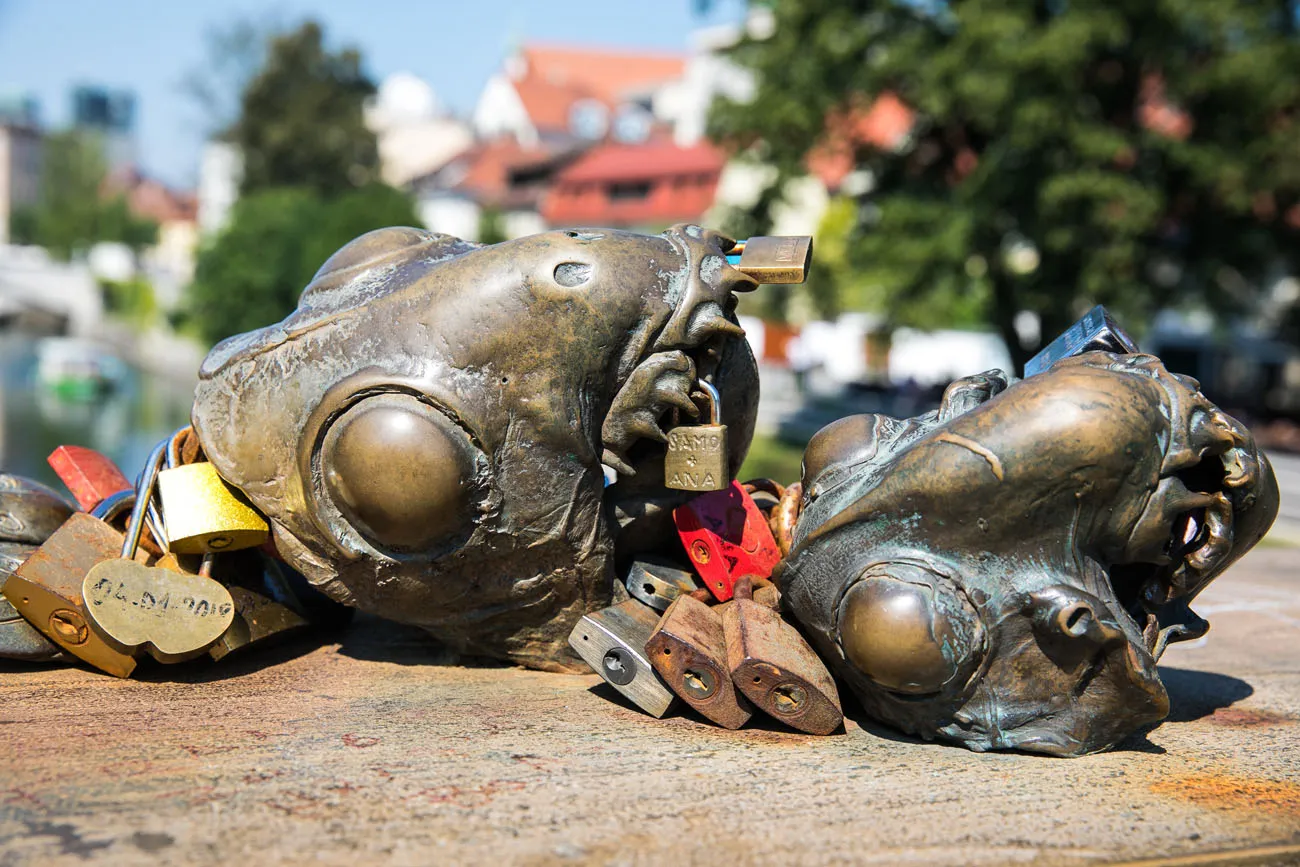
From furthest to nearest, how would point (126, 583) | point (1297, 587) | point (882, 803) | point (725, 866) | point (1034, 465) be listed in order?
1. point (1297, 587)
2. point (126, 583)
3. point (1034, 465)
4. point (882, 803)
5. point (725, 866)

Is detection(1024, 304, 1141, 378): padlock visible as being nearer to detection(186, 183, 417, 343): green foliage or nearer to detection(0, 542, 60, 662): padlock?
detection(0, 542, 60, 662): padlock

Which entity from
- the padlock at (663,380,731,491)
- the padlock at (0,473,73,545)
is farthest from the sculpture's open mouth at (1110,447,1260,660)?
the padlock at (0,473,73,545)

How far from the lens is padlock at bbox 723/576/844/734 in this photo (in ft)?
10.9

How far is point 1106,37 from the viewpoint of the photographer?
1608 cm

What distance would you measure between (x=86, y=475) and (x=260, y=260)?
32.8 metres

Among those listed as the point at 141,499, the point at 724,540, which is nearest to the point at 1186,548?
the point at 724,540

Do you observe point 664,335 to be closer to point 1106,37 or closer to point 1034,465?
point 1034,465

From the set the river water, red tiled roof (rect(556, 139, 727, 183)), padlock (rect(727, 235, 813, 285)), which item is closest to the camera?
padlock (rect(727, 235, 813, 285))

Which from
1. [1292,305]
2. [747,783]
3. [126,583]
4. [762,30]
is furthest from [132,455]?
[1292,305]

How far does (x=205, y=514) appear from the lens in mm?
3646

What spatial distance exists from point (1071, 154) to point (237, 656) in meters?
14.6

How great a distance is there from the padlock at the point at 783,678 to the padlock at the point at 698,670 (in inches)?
1.9

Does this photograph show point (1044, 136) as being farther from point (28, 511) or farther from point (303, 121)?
point (303, 121)

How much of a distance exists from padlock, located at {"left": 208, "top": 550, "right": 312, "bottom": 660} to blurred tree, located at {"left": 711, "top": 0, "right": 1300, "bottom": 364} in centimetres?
1369
